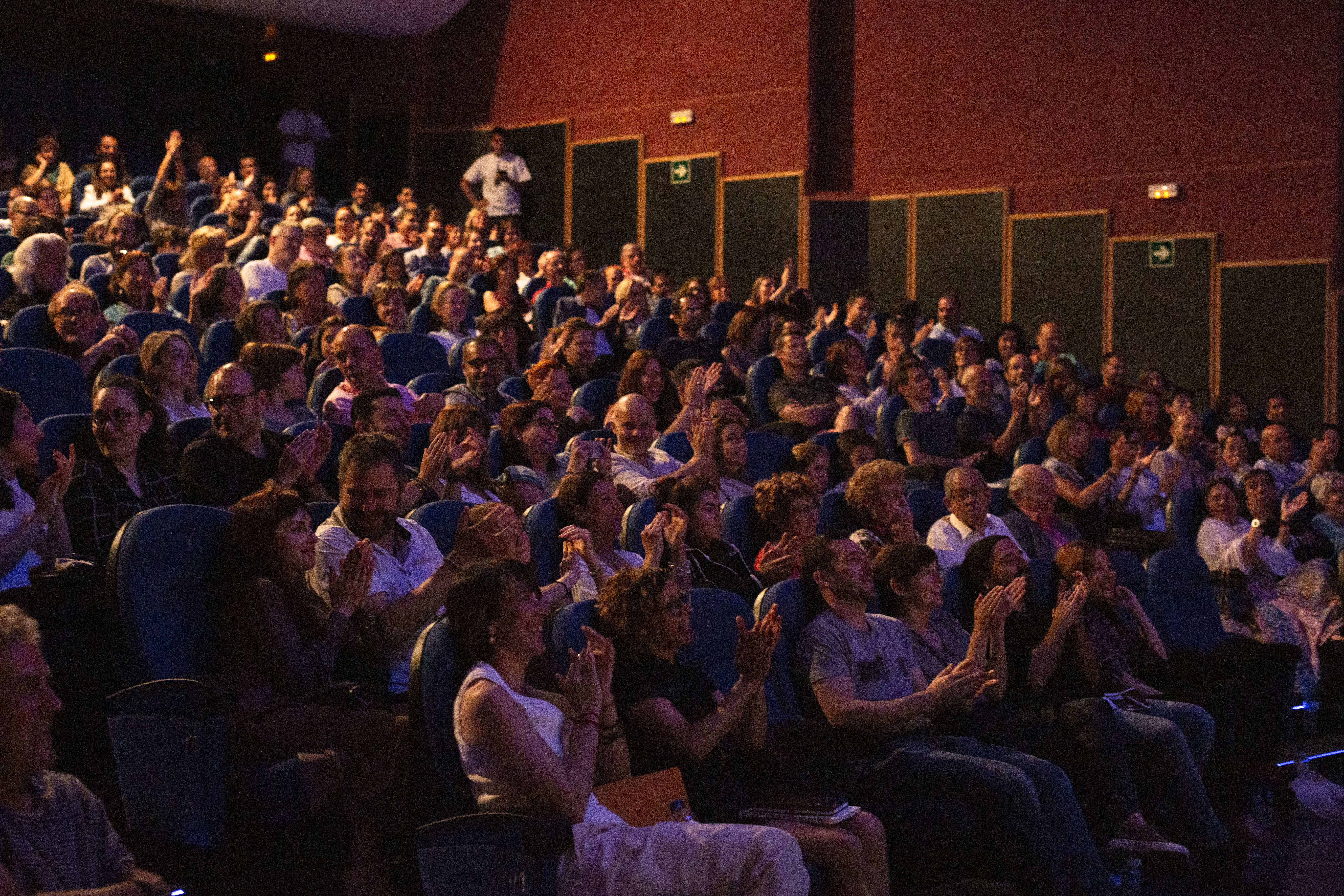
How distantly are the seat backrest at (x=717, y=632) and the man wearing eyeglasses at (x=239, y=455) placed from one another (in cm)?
74

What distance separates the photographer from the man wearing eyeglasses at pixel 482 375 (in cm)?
363

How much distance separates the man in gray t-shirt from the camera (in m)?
2.32

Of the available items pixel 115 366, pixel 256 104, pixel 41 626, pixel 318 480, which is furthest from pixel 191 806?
pixel 256 104

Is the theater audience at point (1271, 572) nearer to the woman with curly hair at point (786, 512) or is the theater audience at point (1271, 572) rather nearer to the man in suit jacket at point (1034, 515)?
the man in suit jacket at point (1034, 515)

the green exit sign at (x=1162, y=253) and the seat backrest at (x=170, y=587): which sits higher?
the green exit sign at (x=1162, y=253)

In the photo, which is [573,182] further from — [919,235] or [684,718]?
[684,718]

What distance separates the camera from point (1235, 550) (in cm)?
400

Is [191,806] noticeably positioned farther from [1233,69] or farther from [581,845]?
[1233,69]

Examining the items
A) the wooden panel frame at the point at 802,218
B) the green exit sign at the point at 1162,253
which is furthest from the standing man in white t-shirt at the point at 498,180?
the green exit sign at the point at 1162,253

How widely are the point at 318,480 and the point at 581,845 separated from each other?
4.22 ft

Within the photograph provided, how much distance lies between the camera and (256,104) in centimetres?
962

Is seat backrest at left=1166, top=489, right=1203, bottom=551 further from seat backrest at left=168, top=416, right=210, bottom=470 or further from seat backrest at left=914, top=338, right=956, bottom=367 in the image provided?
seat backrest at left=168, top=416, right=210, bottom=470

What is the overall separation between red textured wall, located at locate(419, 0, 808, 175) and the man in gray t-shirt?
17.9ft

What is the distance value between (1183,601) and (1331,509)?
49.8 inches
